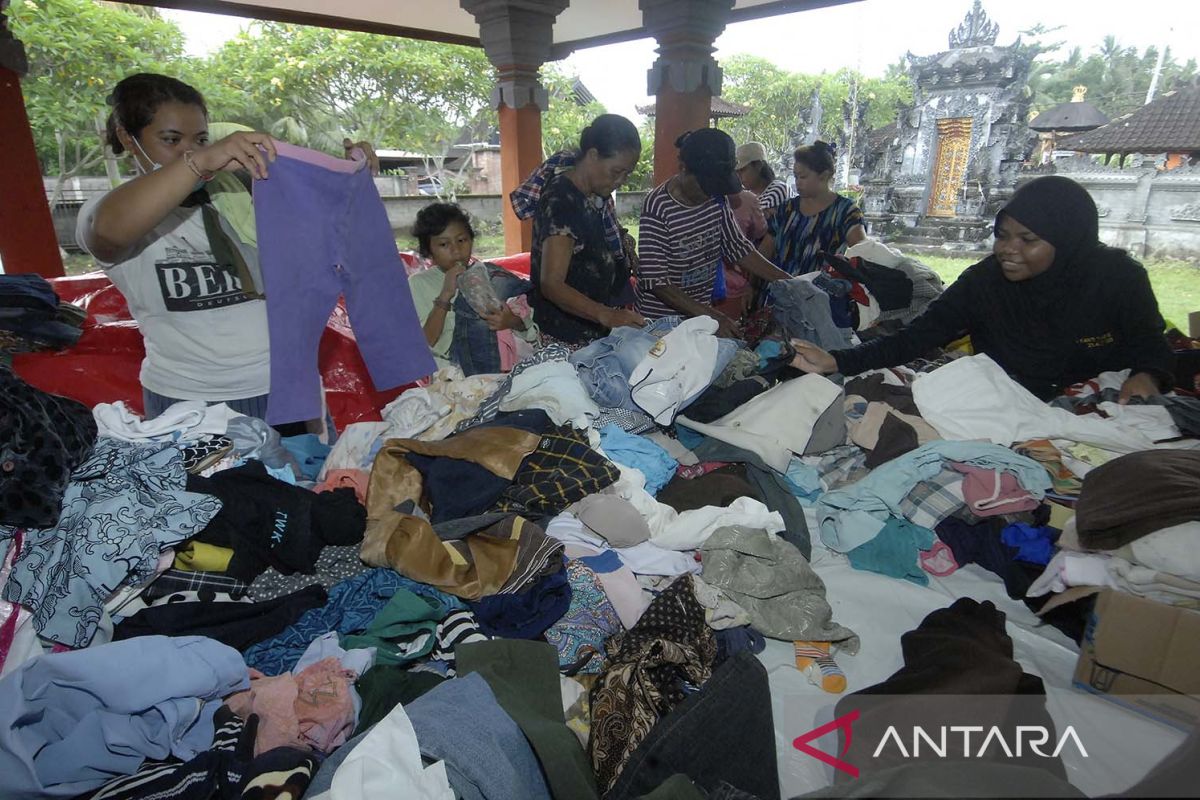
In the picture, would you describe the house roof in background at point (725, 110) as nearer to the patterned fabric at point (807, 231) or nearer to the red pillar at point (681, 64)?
the red pillar at point (681, 64)

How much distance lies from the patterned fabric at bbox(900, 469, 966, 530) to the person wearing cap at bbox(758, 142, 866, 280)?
2237mm

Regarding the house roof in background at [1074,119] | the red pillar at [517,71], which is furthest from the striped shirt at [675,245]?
the house roof in background at [1074,119]

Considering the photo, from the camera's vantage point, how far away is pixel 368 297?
211 cm

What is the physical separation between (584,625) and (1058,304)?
6.77 ft

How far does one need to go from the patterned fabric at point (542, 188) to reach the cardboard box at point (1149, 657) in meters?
2.04

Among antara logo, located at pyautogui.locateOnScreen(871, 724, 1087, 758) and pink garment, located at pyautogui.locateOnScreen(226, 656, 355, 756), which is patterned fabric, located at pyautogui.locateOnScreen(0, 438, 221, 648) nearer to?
pink garment, located at pyautogui.locateOnScreen(226, 656, 355, 756)

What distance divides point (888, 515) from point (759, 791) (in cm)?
95

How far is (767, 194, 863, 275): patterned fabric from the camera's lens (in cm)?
391

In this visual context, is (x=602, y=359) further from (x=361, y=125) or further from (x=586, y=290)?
(x=361, y=125)

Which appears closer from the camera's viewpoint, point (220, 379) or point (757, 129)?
point (220, 379)

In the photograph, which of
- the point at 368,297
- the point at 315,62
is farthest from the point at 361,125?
the point at 368,297

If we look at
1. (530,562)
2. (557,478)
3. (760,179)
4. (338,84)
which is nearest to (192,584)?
(530,562)

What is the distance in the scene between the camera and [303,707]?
3.95 feet

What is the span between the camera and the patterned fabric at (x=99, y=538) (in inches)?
49.7
